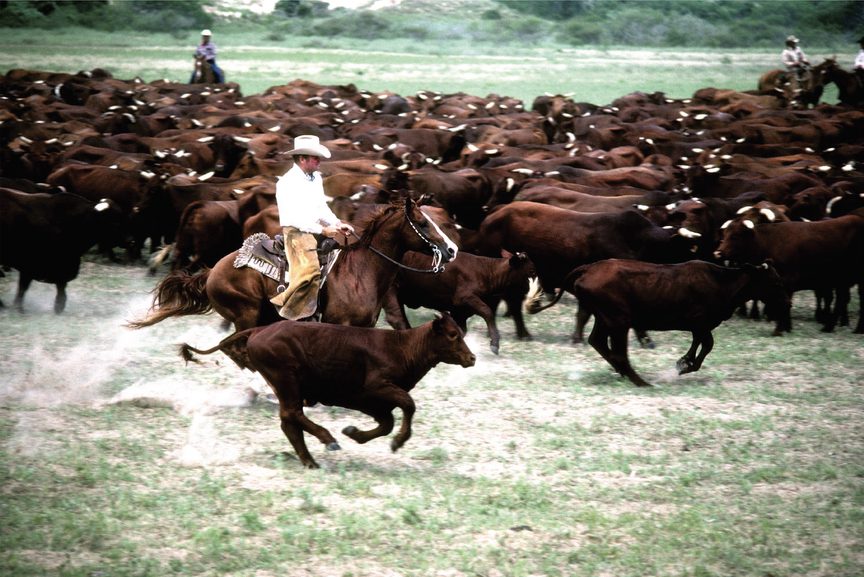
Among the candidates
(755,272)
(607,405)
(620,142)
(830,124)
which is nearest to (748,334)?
(755,272)

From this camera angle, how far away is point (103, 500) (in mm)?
6703

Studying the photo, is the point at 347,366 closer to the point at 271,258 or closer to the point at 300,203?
the point at 300,203

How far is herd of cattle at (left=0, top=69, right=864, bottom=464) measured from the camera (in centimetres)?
1051

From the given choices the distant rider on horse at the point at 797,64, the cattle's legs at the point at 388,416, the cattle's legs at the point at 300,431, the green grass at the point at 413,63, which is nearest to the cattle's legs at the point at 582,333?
the cattle's legs at the point at 388,416

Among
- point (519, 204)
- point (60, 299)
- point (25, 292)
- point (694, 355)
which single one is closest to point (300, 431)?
point (694, 355)

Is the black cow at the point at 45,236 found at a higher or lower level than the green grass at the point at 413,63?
higher

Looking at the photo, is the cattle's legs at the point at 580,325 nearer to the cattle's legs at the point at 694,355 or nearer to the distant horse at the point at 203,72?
the cattle's legs at the point at 694,355

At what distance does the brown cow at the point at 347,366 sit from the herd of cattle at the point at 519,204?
2.77 metres

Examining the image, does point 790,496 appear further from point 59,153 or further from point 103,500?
point 59,153

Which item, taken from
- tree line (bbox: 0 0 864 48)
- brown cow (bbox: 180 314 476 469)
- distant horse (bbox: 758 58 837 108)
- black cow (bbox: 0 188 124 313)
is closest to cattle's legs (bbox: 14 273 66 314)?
black cow (bbox: 0 188 124 313)

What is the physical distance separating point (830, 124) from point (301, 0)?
7411 centimetres

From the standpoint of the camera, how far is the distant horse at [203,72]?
33.8 metres

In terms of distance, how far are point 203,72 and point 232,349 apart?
90.4ft

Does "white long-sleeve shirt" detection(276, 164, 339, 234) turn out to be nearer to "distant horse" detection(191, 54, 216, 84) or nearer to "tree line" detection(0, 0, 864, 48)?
"distant horse" detection(191, 54, 216, 84)
